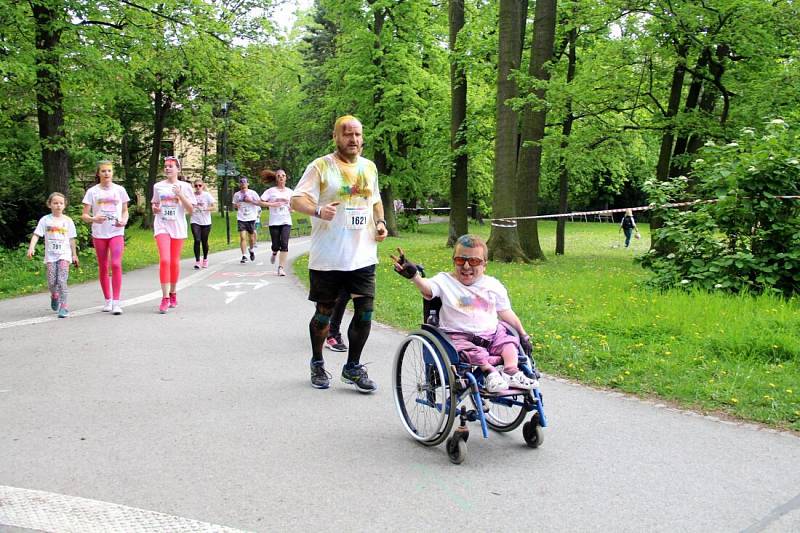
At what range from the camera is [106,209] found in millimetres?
A: 9414

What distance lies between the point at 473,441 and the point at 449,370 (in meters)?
0.75

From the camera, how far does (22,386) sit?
5.71 meters

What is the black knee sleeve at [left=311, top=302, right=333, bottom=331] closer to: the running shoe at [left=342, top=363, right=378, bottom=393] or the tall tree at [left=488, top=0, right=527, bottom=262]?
the running shoe at [left=342, top=363, right=378, bottom=393]

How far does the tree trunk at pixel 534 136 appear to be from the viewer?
1717 cm

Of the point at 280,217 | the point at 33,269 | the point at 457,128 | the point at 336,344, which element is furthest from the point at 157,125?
the point at 336,344

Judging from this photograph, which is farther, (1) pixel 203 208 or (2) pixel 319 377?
(1) pixel 203 208

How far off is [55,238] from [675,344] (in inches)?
296

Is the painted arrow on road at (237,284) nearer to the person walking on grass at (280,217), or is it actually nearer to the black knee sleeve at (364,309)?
the person walking on grass at (280,217)

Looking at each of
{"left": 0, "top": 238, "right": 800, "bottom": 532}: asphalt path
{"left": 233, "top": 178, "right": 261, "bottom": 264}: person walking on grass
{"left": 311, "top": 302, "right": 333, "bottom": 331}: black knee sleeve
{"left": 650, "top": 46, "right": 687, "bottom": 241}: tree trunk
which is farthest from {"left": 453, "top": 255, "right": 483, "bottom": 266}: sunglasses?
{"left": 233, "top": 178, "right": 261, "bottom": 264}: person walking on grass

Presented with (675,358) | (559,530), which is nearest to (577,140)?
(675,358)

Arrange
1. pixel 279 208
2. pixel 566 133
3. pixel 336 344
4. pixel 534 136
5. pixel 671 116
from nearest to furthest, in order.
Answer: pixel 336 344
pixel 279 208
pixel 671 116
pixel 534 136
pixel 566 133

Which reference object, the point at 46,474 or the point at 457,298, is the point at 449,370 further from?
the point at 46,474

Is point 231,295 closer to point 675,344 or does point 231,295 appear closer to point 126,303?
point 126,303

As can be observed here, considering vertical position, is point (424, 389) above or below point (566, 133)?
below
